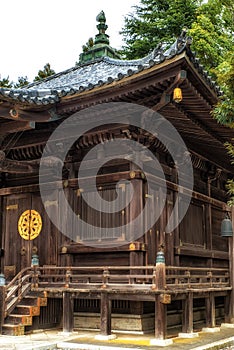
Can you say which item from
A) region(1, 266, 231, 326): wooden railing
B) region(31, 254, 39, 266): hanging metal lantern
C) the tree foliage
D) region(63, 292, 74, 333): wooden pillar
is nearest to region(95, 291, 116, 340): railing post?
region(1, 266, 231, 326): wooden railing

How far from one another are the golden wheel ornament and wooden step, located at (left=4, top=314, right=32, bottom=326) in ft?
8.82

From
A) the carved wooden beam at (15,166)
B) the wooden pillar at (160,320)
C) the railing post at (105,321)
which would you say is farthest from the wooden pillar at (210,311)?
the carved wooden beam at (15,166)

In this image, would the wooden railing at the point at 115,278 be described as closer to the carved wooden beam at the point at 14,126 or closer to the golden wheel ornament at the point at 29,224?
the golden wheel ornament at the point at 29,224

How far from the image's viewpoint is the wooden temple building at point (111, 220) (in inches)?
398

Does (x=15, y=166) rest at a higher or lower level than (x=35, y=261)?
higher

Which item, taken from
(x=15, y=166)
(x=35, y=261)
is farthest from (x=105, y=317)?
(x=15, y=166)

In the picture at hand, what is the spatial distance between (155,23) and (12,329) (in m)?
20.9

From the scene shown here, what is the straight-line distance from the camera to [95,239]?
11867 millimetres

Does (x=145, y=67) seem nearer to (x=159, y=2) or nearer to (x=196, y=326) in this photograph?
(x=196, y=326)

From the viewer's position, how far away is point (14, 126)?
1105cm

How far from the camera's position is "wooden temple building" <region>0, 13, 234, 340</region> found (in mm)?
10102

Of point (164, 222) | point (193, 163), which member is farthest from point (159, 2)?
point (164, 222)

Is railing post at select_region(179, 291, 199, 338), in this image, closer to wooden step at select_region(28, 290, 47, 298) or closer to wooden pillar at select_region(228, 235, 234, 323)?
wooden step at select_region(28, 290, 47, 298)

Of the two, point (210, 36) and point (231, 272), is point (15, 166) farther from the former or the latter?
point (210, 36)
